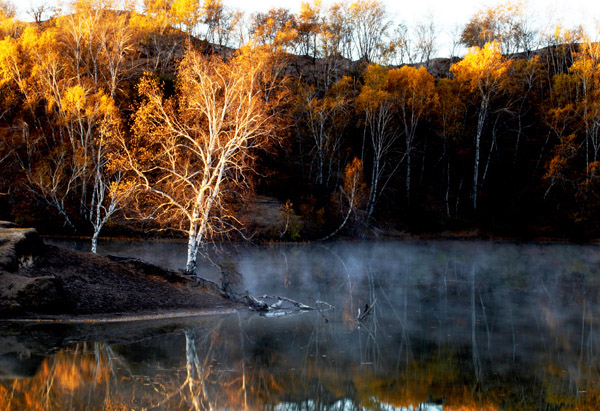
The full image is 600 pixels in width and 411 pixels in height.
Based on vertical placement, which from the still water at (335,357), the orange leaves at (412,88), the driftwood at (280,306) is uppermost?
the orange leaves at (412,88)

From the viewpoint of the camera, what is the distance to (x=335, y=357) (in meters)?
13.4

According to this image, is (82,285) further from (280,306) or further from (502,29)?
(502,29)

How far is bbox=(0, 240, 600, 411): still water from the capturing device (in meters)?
10.3

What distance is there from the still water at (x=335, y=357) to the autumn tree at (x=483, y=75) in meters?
33.7

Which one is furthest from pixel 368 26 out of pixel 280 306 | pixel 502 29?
pixel 280 306

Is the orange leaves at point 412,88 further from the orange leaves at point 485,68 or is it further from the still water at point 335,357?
the still water at point 335,357

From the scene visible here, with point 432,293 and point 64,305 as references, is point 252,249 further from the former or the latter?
point 64,305

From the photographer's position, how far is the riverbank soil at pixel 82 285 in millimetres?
15383

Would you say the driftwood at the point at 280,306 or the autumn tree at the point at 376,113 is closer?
the driftwood at the point at 280,306

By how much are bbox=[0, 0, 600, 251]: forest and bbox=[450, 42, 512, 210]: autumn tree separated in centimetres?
14

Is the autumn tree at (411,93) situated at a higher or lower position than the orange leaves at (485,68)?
lower

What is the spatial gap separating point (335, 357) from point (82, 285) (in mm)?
8922

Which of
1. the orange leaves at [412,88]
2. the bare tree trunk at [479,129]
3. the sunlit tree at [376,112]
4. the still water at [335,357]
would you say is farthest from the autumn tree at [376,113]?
the still water at [335,357]

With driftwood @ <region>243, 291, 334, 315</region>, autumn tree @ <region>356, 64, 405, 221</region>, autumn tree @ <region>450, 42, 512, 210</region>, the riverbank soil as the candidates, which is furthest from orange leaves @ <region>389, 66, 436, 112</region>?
the riverbank soil
